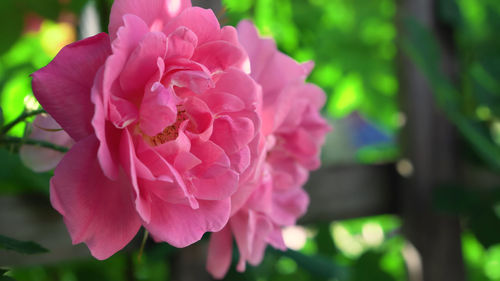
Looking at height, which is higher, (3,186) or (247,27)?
(247,27)

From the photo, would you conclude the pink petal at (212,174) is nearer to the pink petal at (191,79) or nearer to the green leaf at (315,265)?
the pink petal at (191,79)

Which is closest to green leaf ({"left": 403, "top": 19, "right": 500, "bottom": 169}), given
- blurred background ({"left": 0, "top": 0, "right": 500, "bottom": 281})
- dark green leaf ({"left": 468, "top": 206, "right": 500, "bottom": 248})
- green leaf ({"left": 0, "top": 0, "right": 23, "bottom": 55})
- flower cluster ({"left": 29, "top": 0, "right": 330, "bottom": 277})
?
blurred background ({"left": 0, "top": 0, "right": 500, "bottom": 281})

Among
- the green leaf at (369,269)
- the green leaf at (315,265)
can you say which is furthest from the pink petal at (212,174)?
the green leaf at (369,269)

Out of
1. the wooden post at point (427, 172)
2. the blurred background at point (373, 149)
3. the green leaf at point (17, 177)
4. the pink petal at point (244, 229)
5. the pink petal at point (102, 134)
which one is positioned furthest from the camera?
the wooden post at point (427, 172)

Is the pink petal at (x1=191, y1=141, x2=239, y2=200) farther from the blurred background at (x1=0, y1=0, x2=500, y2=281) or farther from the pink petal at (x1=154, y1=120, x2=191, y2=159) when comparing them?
the blurred background at (x1=0, y1=0, x2=500, y2=281)

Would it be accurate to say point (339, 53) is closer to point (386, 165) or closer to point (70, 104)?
point (386, 165)

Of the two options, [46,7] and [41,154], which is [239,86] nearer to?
[41,154]

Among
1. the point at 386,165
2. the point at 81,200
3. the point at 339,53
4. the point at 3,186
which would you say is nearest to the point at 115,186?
the point at 81,200

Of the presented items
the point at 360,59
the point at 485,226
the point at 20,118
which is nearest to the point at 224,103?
the point at 20,118

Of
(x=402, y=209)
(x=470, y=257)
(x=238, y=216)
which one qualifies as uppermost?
(x=238, y=216)
